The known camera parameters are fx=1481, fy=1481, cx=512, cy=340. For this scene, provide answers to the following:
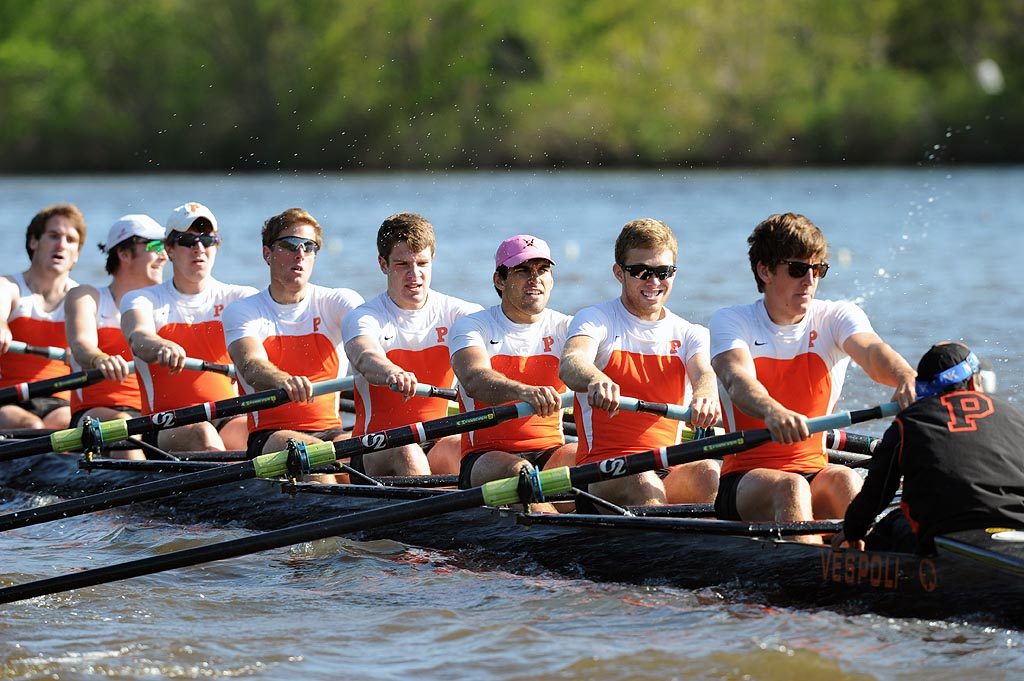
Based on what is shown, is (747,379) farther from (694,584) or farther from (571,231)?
(571,231)

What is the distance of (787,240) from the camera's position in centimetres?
571

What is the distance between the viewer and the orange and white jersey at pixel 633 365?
249 inches

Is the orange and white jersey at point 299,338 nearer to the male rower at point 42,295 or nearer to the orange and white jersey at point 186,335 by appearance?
the orange and white jersey at point 186,335

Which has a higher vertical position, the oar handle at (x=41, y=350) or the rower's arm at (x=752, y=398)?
the oar handle at (x=41, y=350)

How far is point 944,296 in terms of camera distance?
15.9 metres

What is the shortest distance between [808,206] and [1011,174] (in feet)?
28.3

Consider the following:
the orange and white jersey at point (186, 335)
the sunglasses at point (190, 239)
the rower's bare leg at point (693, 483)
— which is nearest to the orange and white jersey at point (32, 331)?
the orange and white jersey at point (186, 335)

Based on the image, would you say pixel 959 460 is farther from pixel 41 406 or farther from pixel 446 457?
pixel 41 406

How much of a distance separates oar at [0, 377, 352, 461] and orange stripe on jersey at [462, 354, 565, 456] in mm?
842

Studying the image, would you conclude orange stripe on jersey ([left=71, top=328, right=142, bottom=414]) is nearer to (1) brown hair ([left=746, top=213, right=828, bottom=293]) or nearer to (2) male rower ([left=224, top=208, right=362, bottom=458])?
(2) male rower ([left=224, top=208, right=362, bottom=458])

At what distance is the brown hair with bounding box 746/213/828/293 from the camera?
18.7 feet

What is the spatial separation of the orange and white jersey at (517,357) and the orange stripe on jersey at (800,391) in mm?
1064

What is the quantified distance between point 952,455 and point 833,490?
911mm

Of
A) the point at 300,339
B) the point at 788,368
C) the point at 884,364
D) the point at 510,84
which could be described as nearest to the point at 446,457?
the point at 300,339
